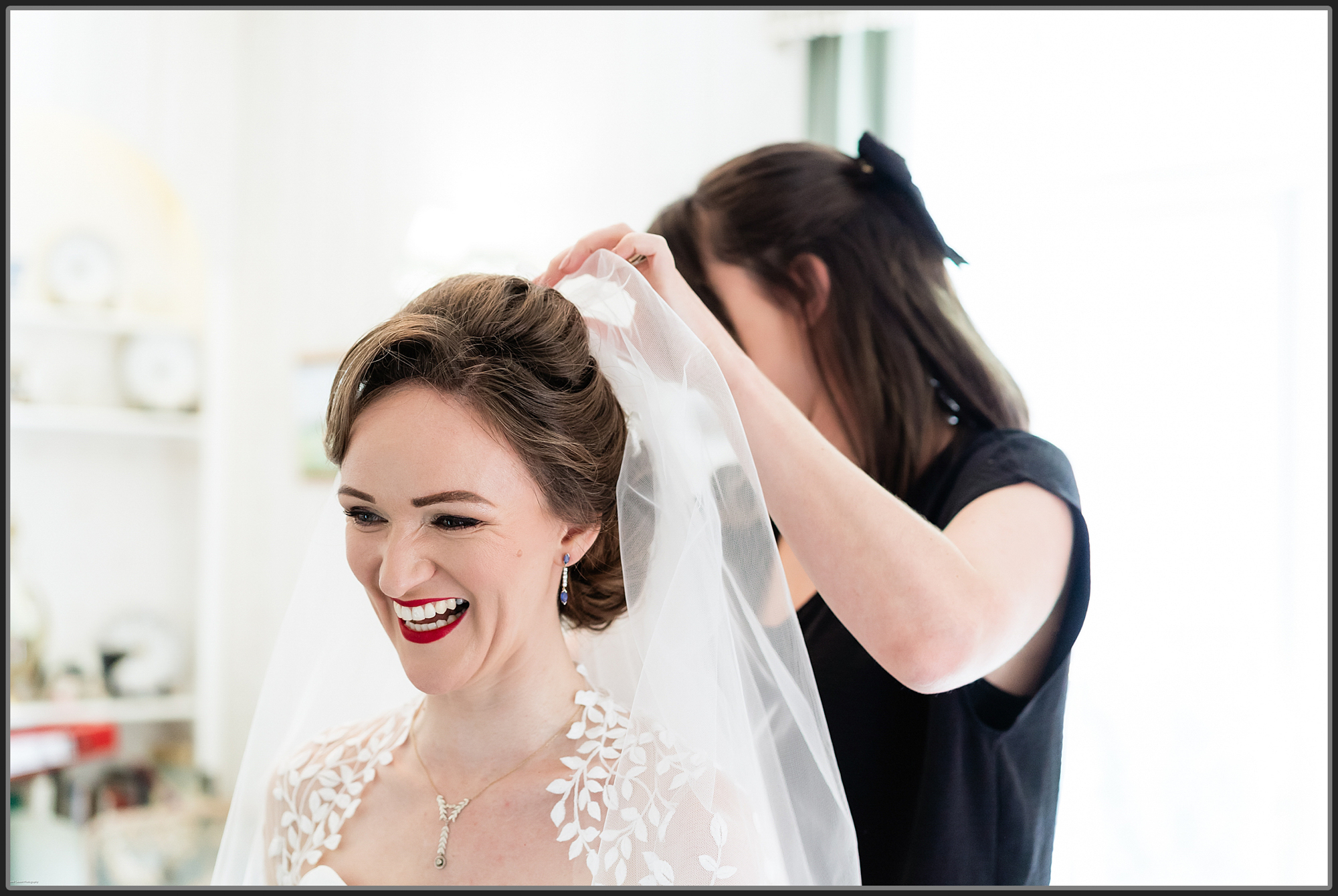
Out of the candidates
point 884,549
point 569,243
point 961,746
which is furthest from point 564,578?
point 569,243

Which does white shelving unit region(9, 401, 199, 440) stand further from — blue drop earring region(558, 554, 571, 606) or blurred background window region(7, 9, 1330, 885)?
blue drop earring region(558, 554, 571, 606)

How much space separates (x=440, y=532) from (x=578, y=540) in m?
0.19

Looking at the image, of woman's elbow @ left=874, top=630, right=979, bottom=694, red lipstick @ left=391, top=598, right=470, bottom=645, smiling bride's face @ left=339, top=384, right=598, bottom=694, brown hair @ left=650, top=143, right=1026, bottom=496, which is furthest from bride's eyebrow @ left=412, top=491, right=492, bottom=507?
brown hair @ left=650, top=143, right=1026, bottom=496

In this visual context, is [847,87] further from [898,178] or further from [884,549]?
[884,549]

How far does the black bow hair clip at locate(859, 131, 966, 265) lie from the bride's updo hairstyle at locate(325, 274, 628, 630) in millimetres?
565

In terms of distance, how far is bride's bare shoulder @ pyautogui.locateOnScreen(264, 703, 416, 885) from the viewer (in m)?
1.18

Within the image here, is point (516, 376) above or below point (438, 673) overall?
above

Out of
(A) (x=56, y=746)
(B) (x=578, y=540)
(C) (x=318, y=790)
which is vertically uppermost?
(B) (x=578, y=540)

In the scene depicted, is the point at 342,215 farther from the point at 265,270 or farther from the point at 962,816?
the point at 962,816

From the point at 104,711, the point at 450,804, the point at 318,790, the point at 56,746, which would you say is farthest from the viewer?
the point at 104,711

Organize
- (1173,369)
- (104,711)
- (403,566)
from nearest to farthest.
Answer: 1. (403,566)
2. (1173,369)
3. (104,711)

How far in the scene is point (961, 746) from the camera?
1255mm

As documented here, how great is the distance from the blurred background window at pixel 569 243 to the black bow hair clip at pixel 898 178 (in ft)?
2.35

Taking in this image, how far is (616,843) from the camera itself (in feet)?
3.36
